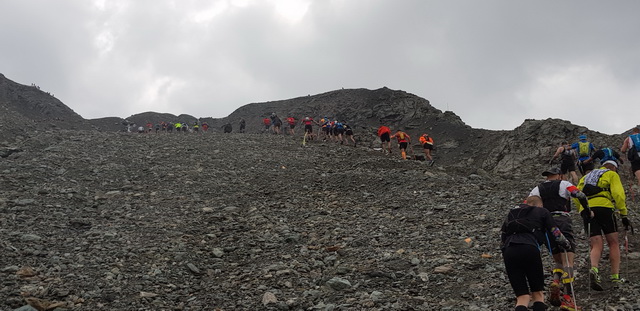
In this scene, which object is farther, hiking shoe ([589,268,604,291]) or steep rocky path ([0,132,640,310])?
steep rocky path ([0,132,640,310])

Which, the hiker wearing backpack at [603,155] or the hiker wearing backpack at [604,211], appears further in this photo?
the hiker wearing backpack at [603,155]

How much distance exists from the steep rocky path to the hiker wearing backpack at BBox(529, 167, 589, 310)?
1.77 ft

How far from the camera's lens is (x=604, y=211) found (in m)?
7.66

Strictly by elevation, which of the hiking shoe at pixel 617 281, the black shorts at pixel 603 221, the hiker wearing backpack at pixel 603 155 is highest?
the hiker wearing backpack at pixel 603 155

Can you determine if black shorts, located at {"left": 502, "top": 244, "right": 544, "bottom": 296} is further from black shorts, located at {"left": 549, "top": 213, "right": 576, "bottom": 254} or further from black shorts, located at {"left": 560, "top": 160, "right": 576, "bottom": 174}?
black shorts, located at {"left": 560, "top": 160, "right": 576, "bottom": 174}

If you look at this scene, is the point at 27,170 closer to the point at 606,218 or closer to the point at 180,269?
the point at 180,269

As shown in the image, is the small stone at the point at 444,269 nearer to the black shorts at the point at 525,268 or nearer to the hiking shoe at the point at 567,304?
the hiking shoe at the point at 567,304

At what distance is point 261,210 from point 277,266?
4752 millimetres

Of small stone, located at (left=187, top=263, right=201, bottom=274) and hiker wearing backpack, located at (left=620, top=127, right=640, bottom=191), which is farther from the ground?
hiker wearing backpack, located at (left=620, top=127, right=640, bottom=191)

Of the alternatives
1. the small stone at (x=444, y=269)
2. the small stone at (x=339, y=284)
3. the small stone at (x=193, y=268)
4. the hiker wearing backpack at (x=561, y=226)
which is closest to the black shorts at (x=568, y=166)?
the hiker wearing backpack at (x=561, y=226)

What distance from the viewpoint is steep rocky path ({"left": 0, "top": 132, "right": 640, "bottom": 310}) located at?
811 cm

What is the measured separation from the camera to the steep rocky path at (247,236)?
26.6ft

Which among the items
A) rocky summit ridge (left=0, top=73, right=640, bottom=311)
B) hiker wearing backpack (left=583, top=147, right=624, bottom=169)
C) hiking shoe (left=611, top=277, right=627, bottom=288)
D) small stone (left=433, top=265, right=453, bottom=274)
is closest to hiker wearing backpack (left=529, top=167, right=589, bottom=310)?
rocky summit ridge (left=0, top=73, right=640, bottom=311)

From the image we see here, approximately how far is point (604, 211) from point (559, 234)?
1.85 metres
